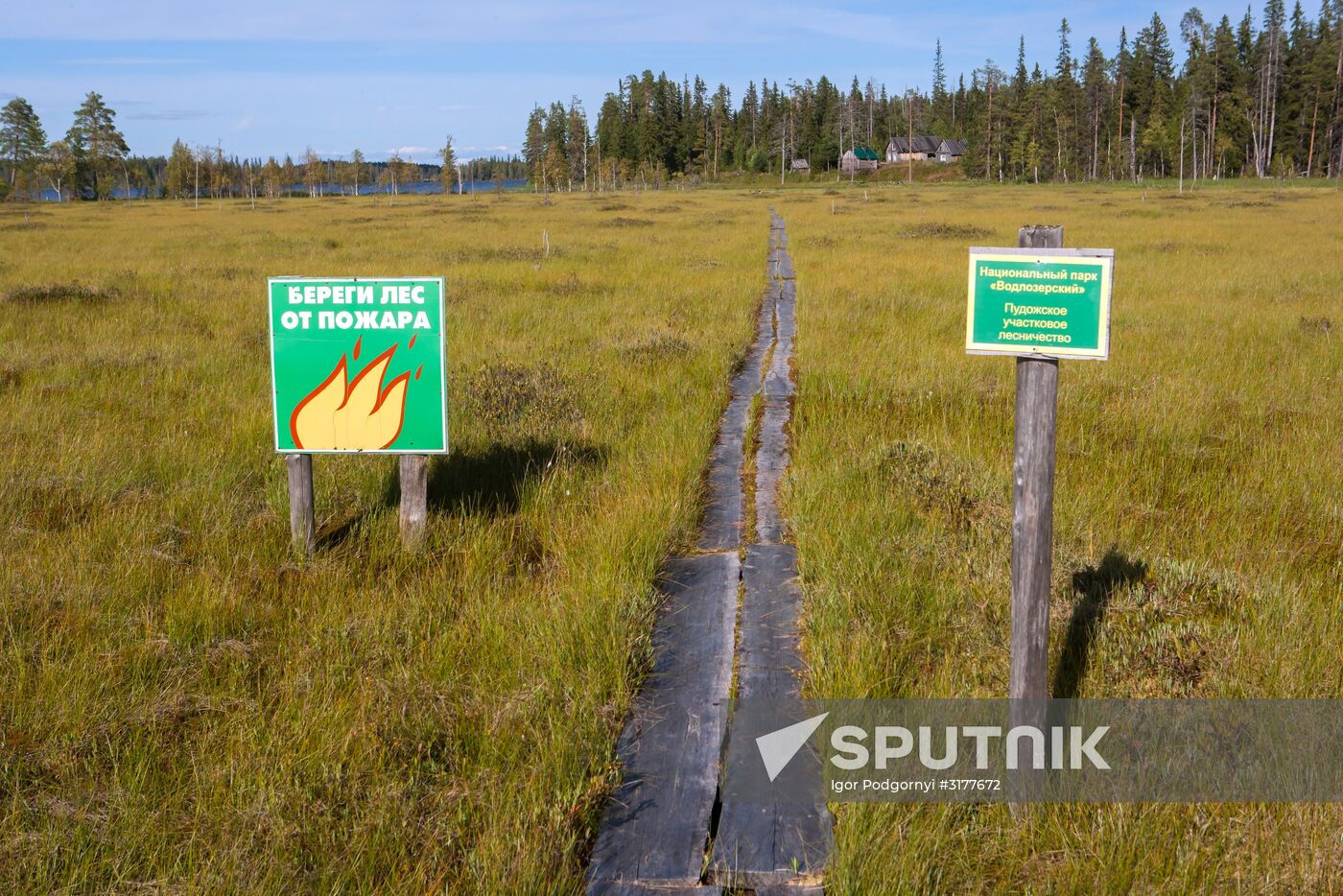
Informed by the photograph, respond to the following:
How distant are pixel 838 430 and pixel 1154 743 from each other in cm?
451

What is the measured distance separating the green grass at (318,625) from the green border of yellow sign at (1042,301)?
2.07 metres

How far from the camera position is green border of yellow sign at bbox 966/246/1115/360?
3.04m

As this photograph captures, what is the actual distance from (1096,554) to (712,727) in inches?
110

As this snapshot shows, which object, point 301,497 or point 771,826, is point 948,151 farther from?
point 771,826

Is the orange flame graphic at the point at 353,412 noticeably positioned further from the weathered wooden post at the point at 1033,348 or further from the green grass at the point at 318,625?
the weathered wooden post at the point at 1033,348

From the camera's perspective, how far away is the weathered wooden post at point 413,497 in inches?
220

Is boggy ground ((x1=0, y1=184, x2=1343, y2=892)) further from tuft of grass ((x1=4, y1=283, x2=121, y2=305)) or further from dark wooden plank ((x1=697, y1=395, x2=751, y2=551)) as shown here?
tuft of grass ((x1=4, y1=283, x2=121, y2=305))

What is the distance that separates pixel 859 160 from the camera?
11794 cm

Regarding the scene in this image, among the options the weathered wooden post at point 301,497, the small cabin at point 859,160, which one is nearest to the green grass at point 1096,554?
the weathered wooden post at point 301,497

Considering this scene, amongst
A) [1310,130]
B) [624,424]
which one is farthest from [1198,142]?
[624,424]

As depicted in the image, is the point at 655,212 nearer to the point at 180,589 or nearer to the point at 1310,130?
the point at 180,589

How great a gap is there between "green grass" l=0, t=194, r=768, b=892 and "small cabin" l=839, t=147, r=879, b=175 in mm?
107220

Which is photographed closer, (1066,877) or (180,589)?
(1066,877)

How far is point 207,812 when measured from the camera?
308 cm
